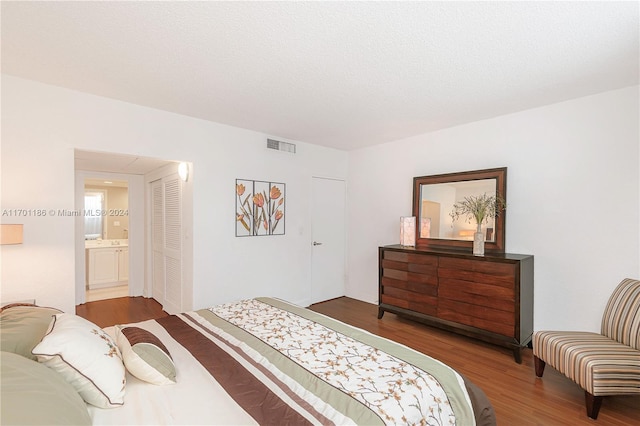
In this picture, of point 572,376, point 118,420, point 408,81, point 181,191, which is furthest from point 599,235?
point 181,191

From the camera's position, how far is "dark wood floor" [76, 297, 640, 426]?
2.15m

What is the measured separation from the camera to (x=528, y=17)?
69.4 inches

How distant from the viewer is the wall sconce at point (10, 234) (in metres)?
2.25

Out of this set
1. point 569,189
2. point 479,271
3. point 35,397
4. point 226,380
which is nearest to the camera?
point 35,397

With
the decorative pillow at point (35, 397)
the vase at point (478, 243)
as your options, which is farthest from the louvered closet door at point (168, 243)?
the vase at point (478, 243)

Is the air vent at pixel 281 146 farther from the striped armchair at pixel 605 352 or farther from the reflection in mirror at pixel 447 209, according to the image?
the striped armchair at pixel 605 352

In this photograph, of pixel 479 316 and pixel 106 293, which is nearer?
pixel 479 316

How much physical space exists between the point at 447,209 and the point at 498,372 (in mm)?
1916

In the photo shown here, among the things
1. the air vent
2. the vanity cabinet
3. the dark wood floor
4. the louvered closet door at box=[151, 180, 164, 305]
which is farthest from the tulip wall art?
the vanity cabinet

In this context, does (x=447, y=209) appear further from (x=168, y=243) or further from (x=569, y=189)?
(x=168, y=243)

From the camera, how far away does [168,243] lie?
4.29 metres

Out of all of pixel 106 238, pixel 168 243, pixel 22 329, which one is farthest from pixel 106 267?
pixel 22 329

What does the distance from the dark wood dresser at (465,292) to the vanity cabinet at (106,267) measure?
15.4ft

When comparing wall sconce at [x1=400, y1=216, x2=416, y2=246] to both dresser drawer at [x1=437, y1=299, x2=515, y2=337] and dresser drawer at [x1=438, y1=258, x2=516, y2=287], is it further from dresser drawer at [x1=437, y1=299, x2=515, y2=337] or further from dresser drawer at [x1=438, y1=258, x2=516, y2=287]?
dresser drawer at [x1=437, y1=299, x2=515, y2=337]
